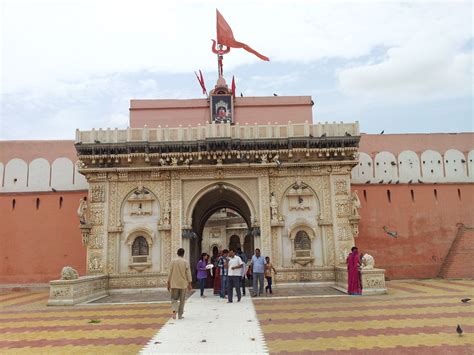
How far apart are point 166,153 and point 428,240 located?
10490mm

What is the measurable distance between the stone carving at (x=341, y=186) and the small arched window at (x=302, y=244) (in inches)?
71.0

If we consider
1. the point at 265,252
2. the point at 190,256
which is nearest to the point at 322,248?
the point at 265,252

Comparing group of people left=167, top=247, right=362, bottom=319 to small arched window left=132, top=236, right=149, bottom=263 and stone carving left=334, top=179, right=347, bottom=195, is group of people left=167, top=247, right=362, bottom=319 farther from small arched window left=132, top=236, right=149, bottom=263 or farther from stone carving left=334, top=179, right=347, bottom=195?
stone carving left=334, top=179, right=347, bottom=195

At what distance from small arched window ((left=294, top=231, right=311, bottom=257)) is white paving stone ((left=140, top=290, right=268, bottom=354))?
16.1 ft

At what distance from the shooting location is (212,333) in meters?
6.82

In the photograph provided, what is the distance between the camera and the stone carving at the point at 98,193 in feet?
47.8

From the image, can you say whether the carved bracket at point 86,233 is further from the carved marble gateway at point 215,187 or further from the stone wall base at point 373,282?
the stone wall base at point 373,282

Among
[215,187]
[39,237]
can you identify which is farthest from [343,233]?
[39,237]

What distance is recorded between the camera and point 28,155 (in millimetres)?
17891

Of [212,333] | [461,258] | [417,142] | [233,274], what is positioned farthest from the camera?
[417,142]

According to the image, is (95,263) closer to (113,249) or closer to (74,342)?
(113,249)

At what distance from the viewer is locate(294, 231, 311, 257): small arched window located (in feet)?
46.9

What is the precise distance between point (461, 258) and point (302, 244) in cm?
647

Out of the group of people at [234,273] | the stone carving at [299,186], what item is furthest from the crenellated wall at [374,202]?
the group of people at [234,273]
